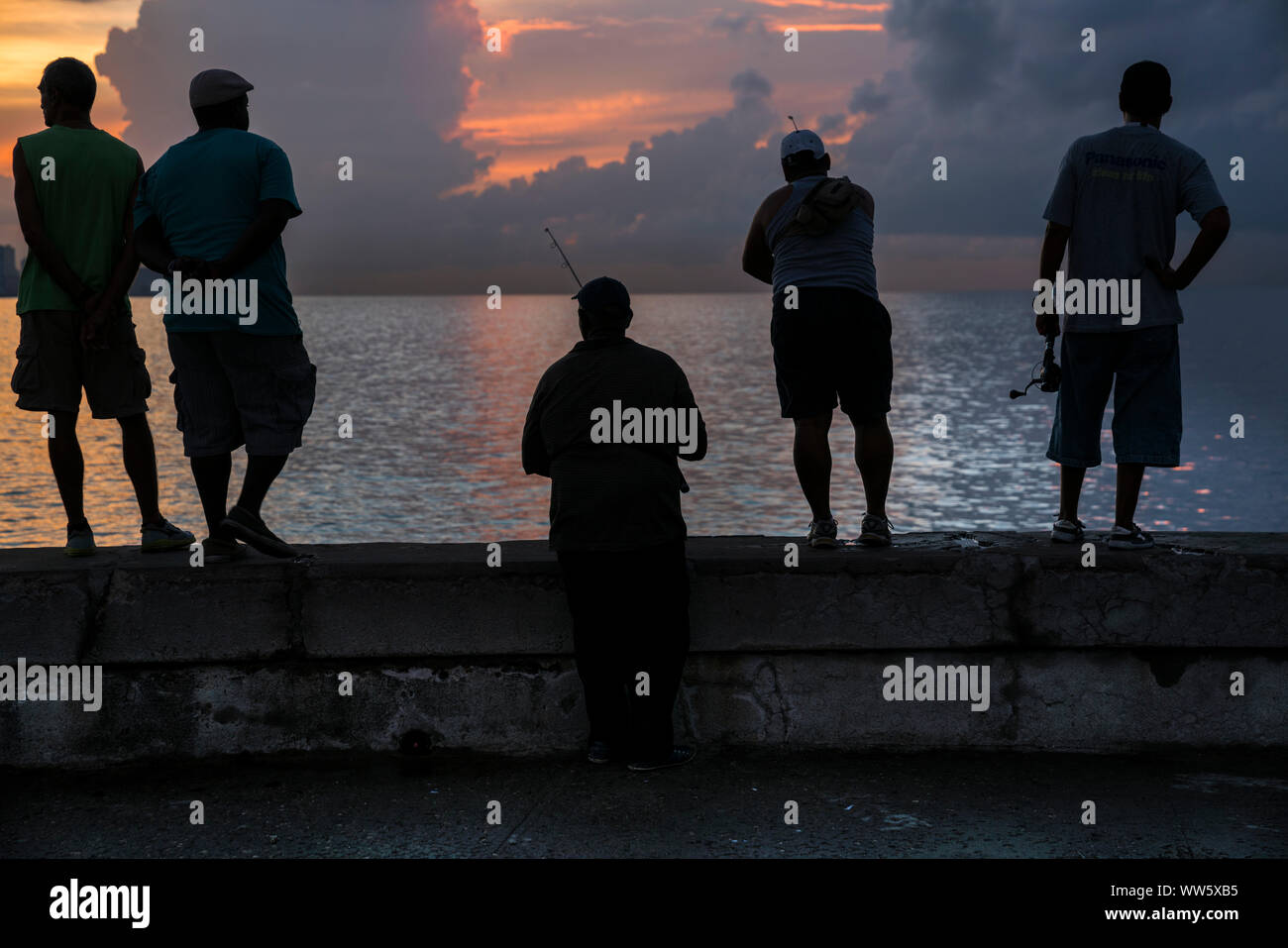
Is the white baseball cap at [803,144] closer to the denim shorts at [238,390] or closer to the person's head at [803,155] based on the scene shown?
the person's head at [803,155]

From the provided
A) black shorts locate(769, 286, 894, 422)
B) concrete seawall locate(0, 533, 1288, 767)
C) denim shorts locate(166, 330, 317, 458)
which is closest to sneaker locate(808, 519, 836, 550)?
concrete seawall locate(0, 533, 1288, 767)

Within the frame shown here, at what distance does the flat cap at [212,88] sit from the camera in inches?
188

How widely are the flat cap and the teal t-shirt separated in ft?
0.37

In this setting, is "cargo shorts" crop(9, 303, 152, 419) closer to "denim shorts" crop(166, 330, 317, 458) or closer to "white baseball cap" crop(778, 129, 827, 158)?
"denim shorts" crop(166, 330, 317, 458)

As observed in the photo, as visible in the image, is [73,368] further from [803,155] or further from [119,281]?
[803,155]

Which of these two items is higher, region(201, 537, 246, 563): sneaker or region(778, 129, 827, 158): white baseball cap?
region(778, 129, 827, 158): white baseball cap

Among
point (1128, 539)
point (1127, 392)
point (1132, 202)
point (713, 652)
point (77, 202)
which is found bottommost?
point (713, 652)

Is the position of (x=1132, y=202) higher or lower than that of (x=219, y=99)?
lower

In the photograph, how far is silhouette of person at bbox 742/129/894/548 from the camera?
16.6ft

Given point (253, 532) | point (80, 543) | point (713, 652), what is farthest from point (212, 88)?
point (713, 652)

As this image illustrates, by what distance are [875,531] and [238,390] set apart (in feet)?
8.14

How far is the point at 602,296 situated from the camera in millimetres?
4551
